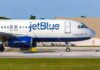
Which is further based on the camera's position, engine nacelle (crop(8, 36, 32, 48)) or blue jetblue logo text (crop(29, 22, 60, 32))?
blue jetblue logo text (crop(29, 22, 60, 32))

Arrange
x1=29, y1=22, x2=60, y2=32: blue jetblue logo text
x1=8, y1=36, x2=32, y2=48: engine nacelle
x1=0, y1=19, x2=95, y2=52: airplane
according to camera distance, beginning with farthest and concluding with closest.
A: x1=29, y1=22, x2=60, y2=32: blue jetblue logo text, x1=0, y1=19, x2=95, y2=52: airplane, x1=8, y1=36, x2=32, y2=48: engine nacelle

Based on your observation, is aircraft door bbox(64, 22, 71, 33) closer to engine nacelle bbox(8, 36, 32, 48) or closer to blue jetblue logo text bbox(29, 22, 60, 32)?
blue jetblue logo text bbox(29, 22, 60, 32)

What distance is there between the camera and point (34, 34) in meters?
47.0

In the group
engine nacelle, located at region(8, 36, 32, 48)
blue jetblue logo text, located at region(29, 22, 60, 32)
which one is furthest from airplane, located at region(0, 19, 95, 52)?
engine nacelle, located at region(8, 36, 32, 48)

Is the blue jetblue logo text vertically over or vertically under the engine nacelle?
over

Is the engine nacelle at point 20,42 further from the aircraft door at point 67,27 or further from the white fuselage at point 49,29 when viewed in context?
the aircraft door at point 67,27

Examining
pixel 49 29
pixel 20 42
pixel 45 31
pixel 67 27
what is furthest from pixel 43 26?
pixel 20 42

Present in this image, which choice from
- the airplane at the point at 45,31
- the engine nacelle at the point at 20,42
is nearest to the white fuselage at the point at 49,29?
the airplane at the point at 45,31

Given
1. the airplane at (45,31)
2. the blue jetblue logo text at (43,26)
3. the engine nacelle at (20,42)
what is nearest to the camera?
the engine nacelle at (20,42)

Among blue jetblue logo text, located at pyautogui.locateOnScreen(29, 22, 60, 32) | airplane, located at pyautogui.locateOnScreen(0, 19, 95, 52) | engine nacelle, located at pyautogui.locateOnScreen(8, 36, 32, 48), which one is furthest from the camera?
blue jetblue logo text, located at pyautogui.locateOnScreen(29, 22, 60, 32)

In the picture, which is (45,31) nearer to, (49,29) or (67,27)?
(49,29)

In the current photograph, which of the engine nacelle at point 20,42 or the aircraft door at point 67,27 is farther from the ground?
the aircraft door at point 67,27
